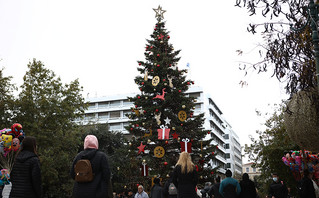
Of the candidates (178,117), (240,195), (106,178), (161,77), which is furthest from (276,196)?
(161,77)

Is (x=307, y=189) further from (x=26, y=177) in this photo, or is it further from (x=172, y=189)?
(x=26, y=177)

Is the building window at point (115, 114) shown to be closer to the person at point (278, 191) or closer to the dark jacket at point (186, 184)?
the person at point (278, 191)

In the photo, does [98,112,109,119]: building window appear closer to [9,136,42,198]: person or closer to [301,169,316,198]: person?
[301,169,316,198]: person

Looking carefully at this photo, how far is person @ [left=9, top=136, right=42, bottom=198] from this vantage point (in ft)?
18.6

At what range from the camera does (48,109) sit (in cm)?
2795

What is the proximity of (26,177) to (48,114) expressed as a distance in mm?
23162

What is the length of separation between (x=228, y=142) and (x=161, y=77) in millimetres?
92607

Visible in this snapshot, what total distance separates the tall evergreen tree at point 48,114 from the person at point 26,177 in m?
21.8

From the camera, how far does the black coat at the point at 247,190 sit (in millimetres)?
9328

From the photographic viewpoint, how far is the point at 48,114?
27.9 meters

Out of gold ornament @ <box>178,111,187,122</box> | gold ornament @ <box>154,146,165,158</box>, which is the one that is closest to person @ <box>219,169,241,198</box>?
gold ornament @ <box>154,146,165,158</box>

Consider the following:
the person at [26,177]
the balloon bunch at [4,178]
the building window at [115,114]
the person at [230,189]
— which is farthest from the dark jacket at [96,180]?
the building window at [115,114]

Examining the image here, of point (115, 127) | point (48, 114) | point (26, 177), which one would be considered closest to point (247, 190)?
point (26, 177)

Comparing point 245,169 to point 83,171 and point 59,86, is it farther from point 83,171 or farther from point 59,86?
point 83,171
